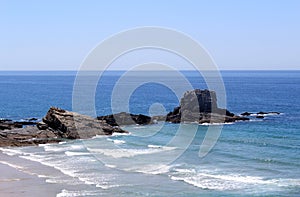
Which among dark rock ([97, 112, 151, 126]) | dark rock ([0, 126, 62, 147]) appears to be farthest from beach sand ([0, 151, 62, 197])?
dark rock ([97, 112, 151, 126])

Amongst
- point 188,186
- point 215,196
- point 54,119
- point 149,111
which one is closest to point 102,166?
point 188,186

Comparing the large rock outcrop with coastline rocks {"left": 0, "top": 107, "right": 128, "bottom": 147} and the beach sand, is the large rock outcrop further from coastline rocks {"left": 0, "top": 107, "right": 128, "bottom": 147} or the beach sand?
the beach sand

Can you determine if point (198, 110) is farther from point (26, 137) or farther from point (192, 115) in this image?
point (26, 137)

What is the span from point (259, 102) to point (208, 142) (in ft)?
202

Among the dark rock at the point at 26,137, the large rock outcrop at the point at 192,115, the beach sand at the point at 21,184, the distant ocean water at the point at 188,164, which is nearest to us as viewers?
the beach sand at the point at 21,184

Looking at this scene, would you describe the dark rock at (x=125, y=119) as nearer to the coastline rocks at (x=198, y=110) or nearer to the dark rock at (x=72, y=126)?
the coastline rocks at (x=198, y=110)

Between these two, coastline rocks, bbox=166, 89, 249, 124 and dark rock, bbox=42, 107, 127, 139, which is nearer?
dark rock, bbox=42, 107, 127, 139

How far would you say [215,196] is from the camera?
33750mm

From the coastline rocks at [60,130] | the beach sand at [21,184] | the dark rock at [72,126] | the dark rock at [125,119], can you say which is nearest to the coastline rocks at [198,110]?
the dark rock at [125,119]

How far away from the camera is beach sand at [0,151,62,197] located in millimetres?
35250

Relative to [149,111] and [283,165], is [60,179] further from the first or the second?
[149,111]

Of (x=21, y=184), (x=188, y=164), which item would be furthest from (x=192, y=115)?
(x=21, y=184)

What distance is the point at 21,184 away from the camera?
126 ft

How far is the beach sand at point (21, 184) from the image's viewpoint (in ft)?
116
